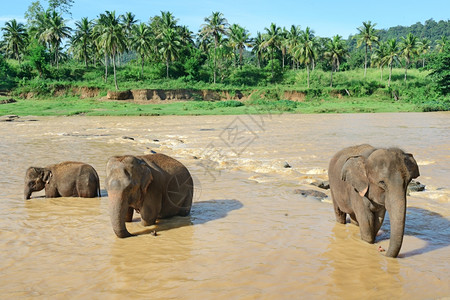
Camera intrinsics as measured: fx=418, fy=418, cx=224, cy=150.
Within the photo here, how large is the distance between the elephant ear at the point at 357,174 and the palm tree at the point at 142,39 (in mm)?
61644

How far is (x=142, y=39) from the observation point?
63.5 meters

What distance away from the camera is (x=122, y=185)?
19.5ft

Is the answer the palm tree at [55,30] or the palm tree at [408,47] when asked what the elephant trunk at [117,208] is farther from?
the palm tree at [408,47]

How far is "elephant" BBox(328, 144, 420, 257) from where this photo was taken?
4.87 m

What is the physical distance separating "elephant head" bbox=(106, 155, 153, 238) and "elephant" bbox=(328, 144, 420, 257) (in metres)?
2.91

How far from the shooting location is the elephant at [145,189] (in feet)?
19.6

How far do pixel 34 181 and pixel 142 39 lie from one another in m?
58.1

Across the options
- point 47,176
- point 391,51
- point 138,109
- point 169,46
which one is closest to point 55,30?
point 169,46

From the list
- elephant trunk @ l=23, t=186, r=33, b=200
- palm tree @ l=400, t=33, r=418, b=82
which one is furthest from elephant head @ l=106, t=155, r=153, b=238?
palm tree @ l=400, t=33, r=418, b=82

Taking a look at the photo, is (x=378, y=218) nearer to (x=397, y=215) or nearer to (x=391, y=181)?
(x=397, y=215)

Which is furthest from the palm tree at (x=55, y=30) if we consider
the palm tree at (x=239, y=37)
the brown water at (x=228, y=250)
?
the brown water at (x=228, y=250)

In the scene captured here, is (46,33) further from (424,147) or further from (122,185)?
(122,185)

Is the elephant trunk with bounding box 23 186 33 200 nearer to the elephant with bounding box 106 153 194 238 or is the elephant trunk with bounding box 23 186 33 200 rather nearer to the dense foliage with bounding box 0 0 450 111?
the elephant with bounding box 106 153 194 238

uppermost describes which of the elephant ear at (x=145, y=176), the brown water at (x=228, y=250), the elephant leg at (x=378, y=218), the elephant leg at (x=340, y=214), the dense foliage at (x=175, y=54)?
the dense foliage at (x=175, y=54)
